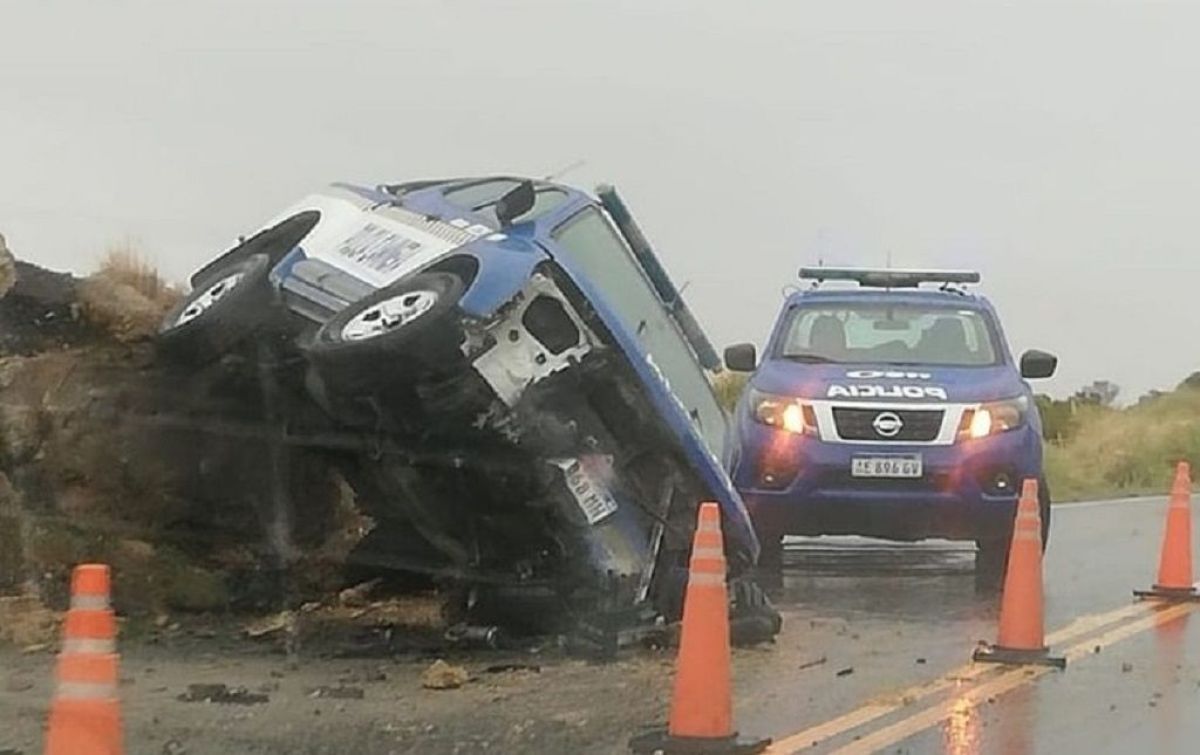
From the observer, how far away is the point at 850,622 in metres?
11.4

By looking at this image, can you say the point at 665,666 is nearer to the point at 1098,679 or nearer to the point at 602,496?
the point at 602,496

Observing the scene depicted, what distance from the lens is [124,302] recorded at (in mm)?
10266

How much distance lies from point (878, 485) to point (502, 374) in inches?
176

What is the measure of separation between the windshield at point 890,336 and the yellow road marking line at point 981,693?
2468mm

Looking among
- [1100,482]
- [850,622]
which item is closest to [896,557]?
[850,622]

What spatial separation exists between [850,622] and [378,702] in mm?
3812

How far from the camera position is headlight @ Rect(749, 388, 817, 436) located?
12906 mm

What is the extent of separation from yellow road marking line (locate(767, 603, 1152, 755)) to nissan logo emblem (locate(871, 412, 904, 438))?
1960 mm

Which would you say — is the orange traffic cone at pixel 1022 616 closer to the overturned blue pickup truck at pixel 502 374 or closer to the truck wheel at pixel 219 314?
the overturned blue pickup truck at pixel 502 374

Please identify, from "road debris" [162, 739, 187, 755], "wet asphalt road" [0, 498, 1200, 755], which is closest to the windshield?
"wet asphalt road" [0, 498, 1200, 755]

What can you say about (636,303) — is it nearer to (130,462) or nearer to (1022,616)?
(1022,616)

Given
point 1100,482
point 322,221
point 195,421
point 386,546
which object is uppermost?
point 322,221

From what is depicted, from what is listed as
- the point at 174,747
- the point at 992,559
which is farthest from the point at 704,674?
the point at 992,559

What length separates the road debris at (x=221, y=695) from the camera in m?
8.11
